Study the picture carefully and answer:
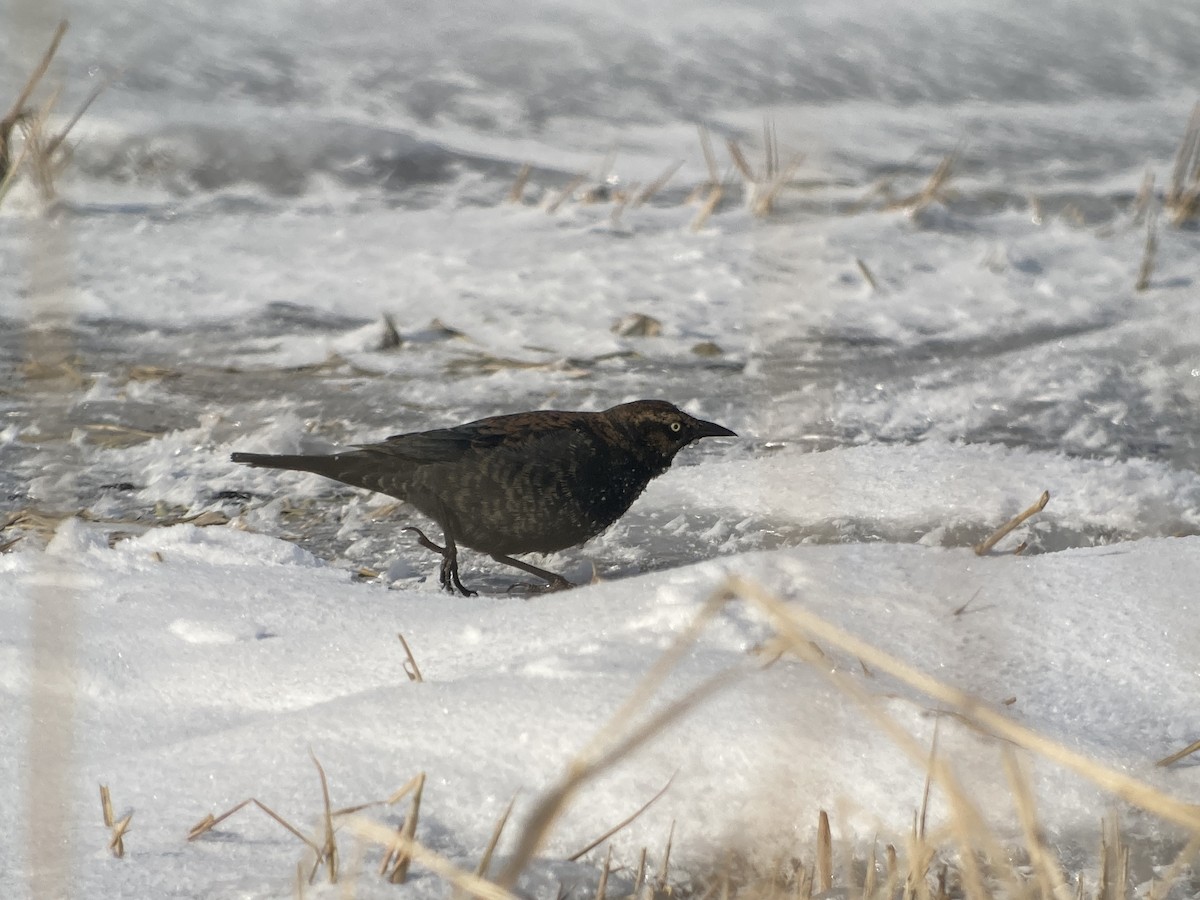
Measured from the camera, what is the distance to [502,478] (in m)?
3.51

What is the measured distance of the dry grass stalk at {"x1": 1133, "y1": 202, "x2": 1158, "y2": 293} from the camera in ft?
18.4

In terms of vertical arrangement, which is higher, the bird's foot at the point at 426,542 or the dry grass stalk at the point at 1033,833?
the dry grass stalk at the point at 1033,833

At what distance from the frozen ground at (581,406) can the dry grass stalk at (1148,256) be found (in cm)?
8

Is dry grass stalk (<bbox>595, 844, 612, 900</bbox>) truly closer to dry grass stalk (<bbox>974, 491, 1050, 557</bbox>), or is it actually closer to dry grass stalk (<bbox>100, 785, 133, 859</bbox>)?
dry grass stalk (<bbox>100, 785, 133, 859</bbox>)

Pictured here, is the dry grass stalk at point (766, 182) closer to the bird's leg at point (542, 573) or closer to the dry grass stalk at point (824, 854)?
the bird's leg at point (542, 573)

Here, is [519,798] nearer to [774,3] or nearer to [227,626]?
[227,626]

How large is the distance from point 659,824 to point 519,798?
212 millimetres

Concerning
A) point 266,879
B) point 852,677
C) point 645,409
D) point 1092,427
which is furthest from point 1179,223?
point 266,879

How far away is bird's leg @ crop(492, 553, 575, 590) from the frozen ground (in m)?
0.11

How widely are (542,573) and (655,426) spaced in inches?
21.6

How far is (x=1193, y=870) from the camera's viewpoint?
6.60 ft

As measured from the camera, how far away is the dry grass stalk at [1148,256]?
5.60 m


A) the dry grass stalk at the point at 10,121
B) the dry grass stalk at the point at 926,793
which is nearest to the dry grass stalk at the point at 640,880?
the dry grass stalk at the point at 926,793

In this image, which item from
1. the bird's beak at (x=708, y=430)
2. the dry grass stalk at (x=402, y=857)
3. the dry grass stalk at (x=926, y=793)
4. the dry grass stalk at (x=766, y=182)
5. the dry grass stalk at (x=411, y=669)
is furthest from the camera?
the dry grass stalk at (x=766, y=182)
